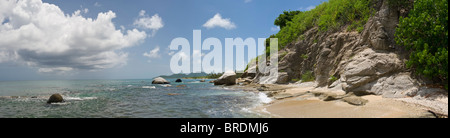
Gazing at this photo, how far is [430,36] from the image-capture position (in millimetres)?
10180

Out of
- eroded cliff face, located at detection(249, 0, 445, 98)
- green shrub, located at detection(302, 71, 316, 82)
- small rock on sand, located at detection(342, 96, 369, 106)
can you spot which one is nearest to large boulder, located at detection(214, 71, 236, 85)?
green shrub, located at detection(302, 71, 316, 82)

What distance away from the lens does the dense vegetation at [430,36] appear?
9453 mm

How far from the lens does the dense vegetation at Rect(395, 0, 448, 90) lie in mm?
9453

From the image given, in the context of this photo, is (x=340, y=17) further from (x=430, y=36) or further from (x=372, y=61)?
(x=430, y=36)

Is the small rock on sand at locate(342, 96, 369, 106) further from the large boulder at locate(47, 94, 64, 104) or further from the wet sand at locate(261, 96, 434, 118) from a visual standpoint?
the large boulder at locate(47, 94, 64, 104)

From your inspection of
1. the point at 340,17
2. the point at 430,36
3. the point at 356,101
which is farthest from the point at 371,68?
the point at 340,17

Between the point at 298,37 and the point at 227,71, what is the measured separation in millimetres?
13695

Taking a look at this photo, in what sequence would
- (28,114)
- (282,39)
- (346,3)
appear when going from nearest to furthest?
(28,114), (346,3), (282,39)

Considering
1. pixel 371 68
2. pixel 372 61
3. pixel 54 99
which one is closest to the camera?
pixel 371 68

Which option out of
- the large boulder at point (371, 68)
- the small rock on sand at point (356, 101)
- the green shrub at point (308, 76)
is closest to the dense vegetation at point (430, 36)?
the large boulder at point (371, 68)

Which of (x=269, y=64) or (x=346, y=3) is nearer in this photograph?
(x=346, y=3)

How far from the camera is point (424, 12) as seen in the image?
10203 millimetres
